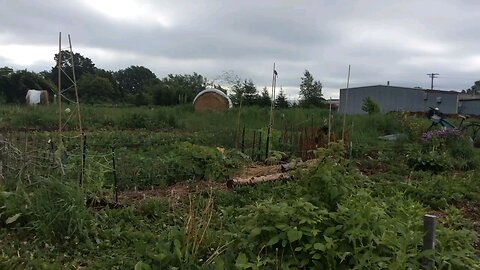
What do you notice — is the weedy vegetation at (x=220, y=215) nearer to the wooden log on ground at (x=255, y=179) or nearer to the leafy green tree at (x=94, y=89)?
the wooden log on ground at (x=255, y=179)

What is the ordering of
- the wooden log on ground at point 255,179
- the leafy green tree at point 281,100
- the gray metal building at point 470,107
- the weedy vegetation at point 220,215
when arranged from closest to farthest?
the weedy vegetation at point 220,215
the wooden log on ground at point 255,179
the leafy green tree at point 281,100
the gray metal building at point 470,107

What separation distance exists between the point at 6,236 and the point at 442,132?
7.72 metres

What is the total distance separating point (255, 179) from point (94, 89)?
3289 cm

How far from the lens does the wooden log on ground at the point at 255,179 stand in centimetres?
487

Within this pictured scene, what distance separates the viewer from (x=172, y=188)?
4898 mm

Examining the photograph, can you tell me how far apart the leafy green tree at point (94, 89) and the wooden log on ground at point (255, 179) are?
3088cm

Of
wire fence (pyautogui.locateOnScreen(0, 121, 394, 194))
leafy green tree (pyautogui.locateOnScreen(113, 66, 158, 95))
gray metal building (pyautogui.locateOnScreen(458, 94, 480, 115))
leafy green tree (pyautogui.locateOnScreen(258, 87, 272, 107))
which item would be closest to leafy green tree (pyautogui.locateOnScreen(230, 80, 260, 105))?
leafy green tree (pyautogui.locateOnScreen(258, 87, 272, 107))

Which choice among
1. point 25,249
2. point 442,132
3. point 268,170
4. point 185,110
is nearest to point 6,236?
point 25,249

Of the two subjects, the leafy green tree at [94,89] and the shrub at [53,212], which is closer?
the shrub at [53,212]

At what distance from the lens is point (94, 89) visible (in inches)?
1389

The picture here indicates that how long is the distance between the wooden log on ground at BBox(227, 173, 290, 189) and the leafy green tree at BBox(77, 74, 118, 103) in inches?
1216

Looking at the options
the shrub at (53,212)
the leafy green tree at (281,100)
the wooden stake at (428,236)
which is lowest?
the shrub at (53,212)

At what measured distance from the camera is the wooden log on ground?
487cm

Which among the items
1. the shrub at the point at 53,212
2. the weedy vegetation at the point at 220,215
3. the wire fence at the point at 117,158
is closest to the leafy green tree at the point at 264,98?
the wire fence at the point at 117,158
